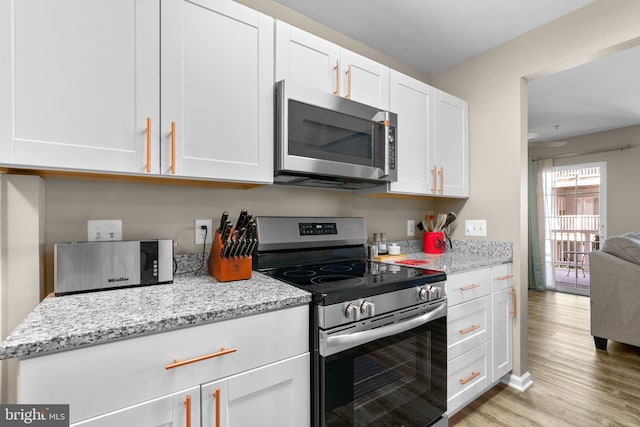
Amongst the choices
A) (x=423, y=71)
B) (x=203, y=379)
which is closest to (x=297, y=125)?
(x=203, y=379)

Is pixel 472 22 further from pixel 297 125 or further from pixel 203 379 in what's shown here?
pixel 203 379

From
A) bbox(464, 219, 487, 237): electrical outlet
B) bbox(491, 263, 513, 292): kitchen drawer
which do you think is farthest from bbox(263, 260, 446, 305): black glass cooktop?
bbox(464, 219, 487, 237): electrical outlet

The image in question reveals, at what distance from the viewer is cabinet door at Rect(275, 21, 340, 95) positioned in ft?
4.91

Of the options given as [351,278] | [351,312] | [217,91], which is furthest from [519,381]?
[217,91]

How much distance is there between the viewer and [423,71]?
8.89 ft

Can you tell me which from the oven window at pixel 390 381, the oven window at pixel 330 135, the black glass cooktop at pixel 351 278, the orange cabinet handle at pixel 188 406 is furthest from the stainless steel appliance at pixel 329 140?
the orange cabinet handle at pixel 188 406

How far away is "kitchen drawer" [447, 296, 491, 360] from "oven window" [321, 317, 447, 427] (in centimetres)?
14

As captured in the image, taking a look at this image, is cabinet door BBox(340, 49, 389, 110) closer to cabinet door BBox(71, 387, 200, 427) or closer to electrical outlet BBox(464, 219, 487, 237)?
electrical outlet BBox(464, 219, 487, 237)

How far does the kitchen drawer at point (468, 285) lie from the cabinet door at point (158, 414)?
1319 mm

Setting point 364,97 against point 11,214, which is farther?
point 364,97

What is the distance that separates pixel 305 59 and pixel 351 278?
43.5 inches

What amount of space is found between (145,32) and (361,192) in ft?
4.67

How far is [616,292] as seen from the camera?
2.66m

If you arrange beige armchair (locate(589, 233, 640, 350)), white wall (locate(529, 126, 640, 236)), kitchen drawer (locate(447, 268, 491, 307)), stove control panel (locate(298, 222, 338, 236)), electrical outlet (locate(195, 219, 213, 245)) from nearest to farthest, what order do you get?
electrical outlet (locate(195, 219, 213, 245)) < kitchen drawer (locate(447, 268, 491, 307)) < stove control panel (locate(298, 222, 338, 236)) < beige armchair (locate(589, 233, 640, 350)) < white wall (locate(529, 126, 640, 236))
